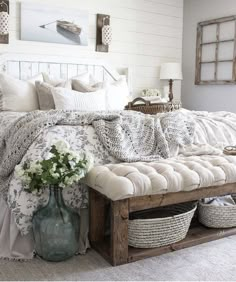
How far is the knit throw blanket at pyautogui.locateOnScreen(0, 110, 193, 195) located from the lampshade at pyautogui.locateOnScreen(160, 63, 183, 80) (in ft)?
8.69

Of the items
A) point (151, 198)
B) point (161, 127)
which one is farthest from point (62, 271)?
point (161, 127)

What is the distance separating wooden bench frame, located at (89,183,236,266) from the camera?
1966 mm

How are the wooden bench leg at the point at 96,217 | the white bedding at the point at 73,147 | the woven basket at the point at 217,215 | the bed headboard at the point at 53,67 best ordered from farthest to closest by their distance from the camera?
1. the bed headboard at the point at 53,67
2. the woven basket at the point at 217,215
3. the wooden bench leg at the point at 96,217
4. the white bedding at the point at 73,147

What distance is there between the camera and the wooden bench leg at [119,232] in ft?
6.37

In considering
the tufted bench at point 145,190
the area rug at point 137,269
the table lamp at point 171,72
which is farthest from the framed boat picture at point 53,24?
the area rug at point 137,269

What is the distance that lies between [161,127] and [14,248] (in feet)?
4.15

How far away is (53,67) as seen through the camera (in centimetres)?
448

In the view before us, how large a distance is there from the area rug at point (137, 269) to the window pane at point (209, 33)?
3639 mm

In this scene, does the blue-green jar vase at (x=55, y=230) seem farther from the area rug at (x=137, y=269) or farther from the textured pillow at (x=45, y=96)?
the textured pillow at (x=45, y=96)

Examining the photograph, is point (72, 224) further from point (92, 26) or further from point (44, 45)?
point (92, 26)

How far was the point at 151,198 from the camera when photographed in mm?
2010

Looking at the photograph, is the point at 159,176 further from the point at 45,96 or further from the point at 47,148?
the point at 45,96

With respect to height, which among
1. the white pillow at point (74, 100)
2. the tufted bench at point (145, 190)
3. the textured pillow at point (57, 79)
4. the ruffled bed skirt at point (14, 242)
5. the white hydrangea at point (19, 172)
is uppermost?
the textured pillow at point (57, 79)

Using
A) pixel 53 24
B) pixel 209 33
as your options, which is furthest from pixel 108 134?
pixel 209 33
